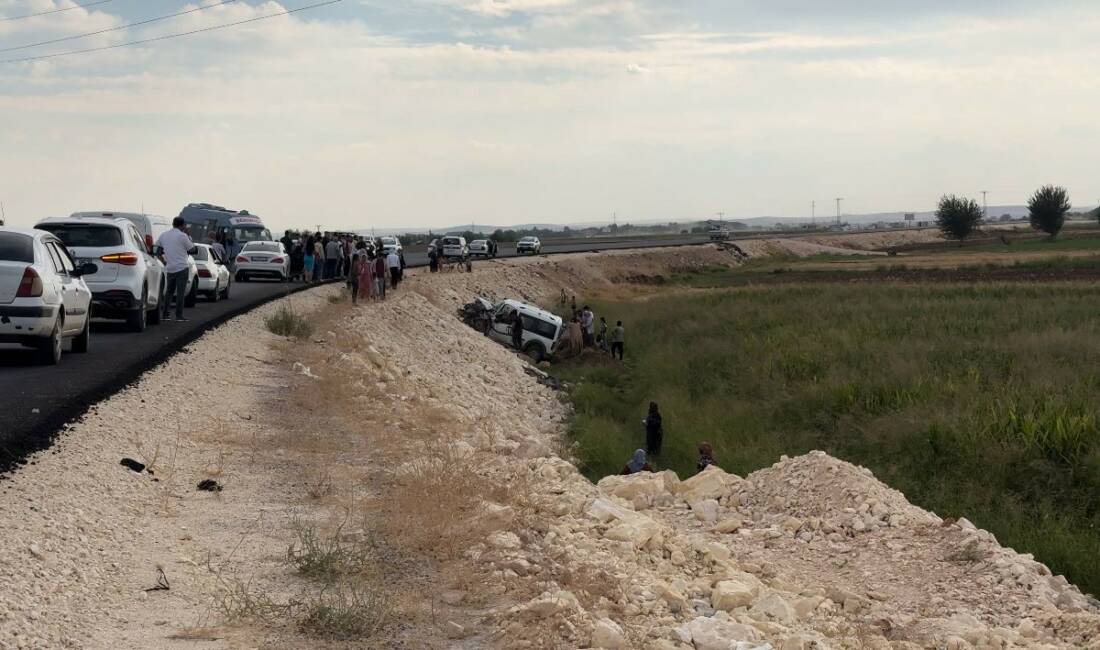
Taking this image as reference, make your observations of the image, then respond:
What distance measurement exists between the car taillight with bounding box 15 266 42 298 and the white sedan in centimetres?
2658

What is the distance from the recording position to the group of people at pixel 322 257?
41.1 metres

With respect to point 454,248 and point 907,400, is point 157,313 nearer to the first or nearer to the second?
point 907,400

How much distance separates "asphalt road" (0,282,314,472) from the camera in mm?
10336

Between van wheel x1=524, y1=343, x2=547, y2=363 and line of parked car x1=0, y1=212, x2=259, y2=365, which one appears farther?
van wheel x1=524, y1=343, x2=547, y2=363

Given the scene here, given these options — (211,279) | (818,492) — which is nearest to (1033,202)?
(211,279)

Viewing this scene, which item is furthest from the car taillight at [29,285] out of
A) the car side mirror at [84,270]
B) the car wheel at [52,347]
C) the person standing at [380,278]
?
the person standing at [380,278]

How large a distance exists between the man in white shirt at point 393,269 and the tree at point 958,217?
10272 cm

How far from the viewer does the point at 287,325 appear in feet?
78.4

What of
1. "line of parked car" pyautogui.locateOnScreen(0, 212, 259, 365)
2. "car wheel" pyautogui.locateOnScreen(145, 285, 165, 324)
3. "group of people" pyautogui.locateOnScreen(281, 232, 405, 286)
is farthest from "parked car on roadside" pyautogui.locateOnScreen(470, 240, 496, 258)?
"car wheel" pyautogui.locateOnScreen(145, 285, 165, 324)

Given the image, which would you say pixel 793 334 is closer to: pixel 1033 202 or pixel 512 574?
pixel 512 574

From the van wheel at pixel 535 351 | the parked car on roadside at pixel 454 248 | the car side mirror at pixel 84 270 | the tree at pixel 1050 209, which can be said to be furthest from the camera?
the tree at pixel 1050 209

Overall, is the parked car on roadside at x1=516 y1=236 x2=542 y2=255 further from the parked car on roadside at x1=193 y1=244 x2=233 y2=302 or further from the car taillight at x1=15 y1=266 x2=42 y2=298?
the car taillight at x1=15 y1=266 x2=42 y2=298

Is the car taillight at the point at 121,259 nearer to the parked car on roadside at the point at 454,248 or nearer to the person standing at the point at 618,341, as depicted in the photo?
the person standing at the point at 618,341

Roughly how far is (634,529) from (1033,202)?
134 metres
